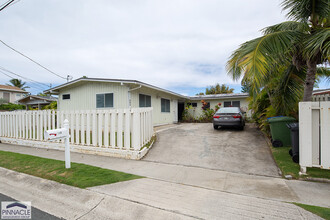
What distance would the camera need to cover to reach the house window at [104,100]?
10.6 metres

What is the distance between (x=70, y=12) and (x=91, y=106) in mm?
5759

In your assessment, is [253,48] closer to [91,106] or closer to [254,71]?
[254,71]

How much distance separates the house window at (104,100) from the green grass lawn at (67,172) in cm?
578

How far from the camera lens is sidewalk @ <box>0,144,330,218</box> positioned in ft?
9.17

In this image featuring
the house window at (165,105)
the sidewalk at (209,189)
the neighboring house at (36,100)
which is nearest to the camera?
the sidewalk at (209,189)

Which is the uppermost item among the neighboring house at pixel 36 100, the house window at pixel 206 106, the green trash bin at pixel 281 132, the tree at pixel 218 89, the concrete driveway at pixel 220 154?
the tree at pixel 218 89

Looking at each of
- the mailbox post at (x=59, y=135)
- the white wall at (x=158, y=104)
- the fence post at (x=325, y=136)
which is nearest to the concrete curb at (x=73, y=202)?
the mailbox post at (x=59, y=135)

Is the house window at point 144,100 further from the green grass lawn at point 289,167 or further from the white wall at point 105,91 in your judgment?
the green grass lawn at point 289,167

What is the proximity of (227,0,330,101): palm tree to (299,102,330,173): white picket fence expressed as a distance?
49.2 inches

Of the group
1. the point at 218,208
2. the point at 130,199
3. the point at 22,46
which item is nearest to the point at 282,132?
the point at 218,208

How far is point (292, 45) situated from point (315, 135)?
9.18 feet

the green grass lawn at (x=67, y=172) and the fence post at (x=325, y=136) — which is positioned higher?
the fence post at (x=325, y=136)

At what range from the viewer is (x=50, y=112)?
21.6 feet

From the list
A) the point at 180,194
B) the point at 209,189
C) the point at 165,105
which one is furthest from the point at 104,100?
the point at 209,189
